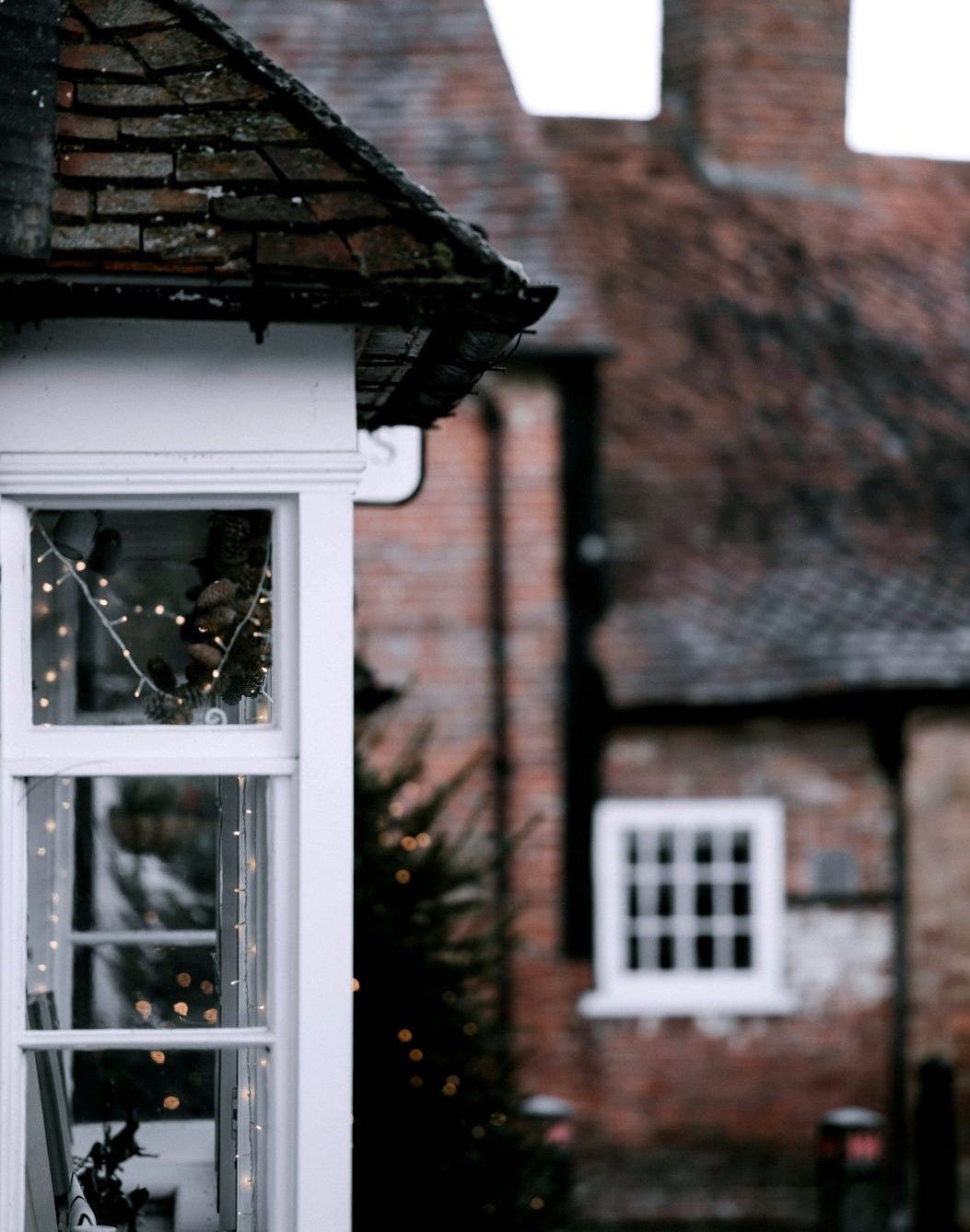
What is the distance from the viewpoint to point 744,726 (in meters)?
11.6

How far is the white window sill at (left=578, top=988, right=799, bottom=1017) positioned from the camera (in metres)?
11.4

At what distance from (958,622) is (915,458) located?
1.60 m

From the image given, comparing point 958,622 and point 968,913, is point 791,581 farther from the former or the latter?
point 968,913

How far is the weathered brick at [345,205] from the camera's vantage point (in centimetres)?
328

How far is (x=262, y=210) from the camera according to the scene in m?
3.28

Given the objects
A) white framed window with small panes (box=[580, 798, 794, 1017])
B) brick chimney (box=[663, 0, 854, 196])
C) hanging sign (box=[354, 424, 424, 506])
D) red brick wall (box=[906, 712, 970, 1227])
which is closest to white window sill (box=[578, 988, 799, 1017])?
white framed window with small panes (box=[580, 798, 794, 1017])

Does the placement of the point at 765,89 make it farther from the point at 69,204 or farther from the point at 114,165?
the point at 69,204

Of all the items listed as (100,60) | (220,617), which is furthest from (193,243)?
(220,617)

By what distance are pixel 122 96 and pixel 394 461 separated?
1.92 m

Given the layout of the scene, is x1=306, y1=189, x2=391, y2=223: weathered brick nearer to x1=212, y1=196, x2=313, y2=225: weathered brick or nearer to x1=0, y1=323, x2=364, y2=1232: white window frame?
x1=212, y1=196, x2=313, y2=225: weathered brick

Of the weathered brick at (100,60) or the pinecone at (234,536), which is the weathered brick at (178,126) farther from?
the pinecone at (234,536)

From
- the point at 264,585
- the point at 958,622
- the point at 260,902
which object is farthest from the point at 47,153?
the point at 958,622

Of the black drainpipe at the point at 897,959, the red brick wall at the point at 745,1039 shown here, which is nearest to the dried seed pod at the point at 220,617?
the red brick wall at the point at 745,1039

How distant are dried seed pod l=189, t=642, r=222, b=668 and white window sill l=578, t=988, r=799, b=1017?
8.38 metres
